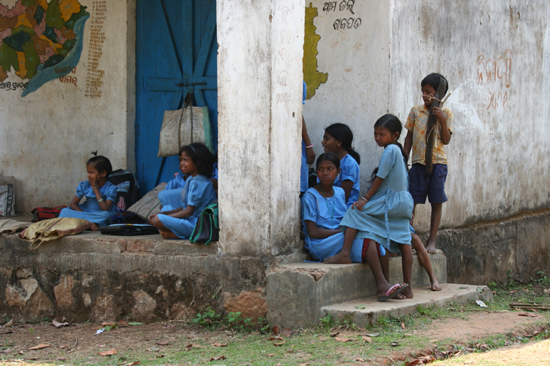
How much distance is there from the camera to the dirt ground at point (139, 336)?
4492 millimetres

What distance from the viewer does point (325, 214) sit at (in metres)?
5.20

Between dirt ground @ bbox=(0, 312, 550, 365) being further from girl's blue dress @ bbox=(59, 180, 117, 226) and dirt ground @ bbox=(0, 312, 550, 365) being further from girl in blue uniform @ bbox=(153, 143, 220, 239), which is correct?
girl's blue dress @ bbox=(59, 180, 117, 226)

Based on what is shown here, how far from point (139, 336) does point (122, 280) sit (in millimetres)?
600

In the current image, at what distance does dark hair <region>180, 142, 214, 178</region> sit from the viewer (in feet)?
18.3

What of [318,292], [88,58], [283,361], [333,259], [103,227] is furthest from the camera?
[88,58]

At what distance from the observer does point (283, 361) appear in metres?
4.04

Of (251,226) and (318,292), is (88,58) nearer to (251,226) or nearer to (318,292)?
(251,226)

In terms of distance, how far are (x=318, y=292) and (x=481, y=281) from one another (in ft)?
10.0

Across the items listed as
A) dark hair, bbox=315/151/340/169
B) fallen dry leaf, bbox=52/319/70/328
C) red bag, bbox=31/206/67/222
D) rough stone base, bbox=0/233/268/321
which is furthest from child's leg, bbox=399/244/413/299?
red bag, bbox=31/206/67/222

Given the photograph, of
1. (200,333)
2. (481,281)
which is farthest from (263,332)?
(481,281)

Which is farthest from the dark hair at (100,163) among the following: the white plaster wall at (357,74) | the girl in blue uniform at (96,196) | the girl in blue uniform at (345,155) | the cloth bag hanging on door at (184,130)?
the girl in blue uniform at (345,155)

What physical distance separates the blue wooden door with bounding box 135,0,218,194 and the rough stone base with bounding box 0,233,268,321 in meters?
1.36

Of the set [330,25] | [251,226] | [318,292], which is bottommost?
[318,292]

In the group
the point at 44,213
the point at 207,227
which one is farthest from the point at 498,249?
the point at 44,213
